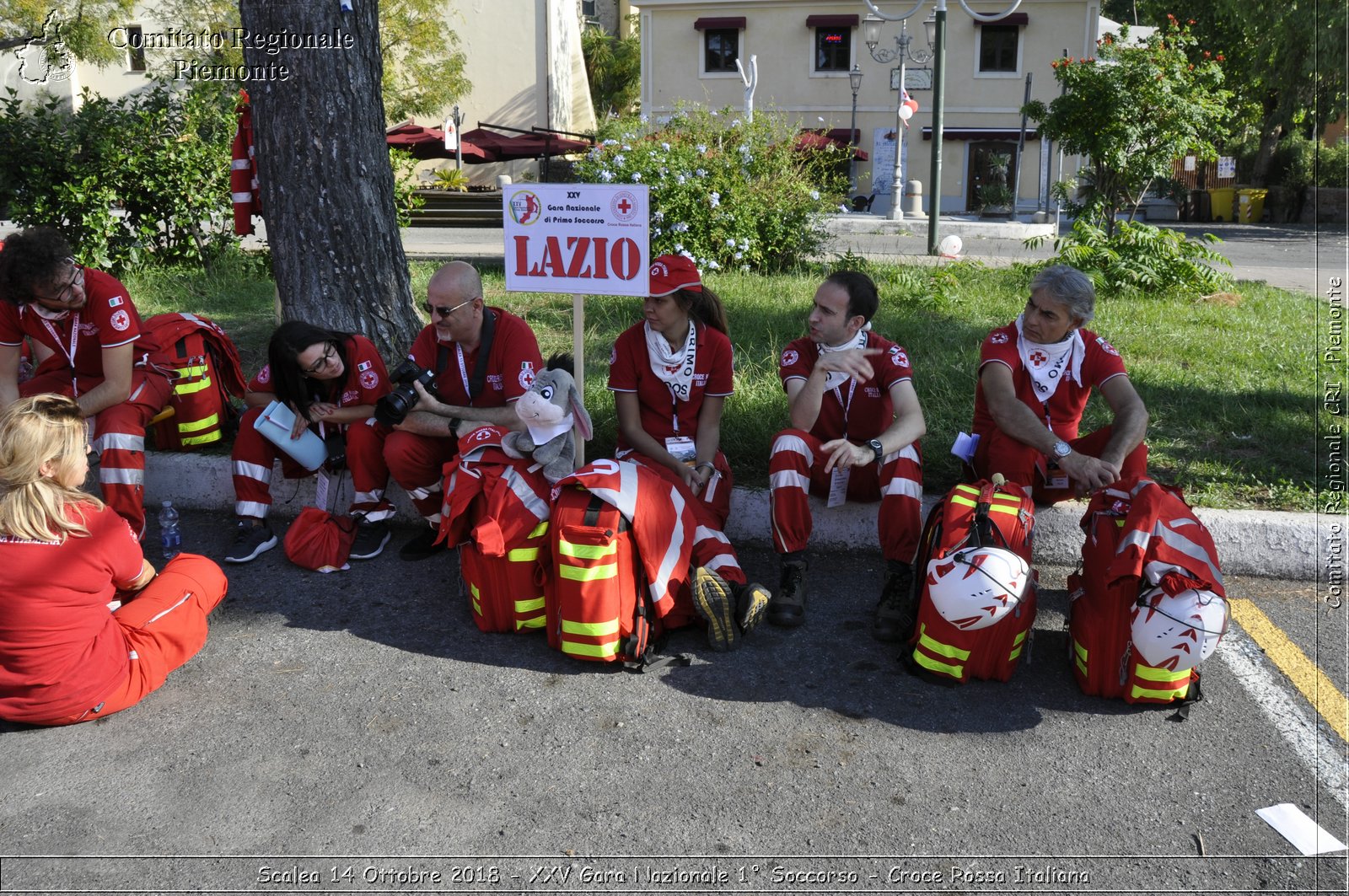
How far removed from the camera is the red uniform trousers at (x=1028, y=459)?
4.36 metres

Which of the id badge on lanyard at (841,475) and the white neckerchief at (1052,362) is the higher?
the white neckerchief at (1052,362)

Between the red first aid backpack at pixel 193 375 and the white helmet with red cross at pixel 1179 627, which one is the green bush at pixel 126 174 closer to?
the red first aid backpack at pixel 193 375

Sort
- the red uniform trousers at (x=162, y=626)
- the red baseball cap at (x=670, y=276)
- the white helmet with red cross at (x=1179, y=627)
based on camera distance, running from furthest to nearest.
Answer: the red baseball cap at (x=670, y=276) < the red uniform trousers at (x=162, y=626) < the white helmet with red cross at (x=1179, y=627)

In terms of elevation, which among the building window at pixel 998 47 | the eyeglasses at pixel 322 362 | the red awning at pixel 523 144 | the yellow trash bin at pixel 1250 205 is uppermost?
the building window at pixel 998 47

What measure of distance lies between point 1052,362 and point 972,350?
2.71 metres

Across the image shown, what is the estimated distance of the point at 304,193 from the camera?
233 inches

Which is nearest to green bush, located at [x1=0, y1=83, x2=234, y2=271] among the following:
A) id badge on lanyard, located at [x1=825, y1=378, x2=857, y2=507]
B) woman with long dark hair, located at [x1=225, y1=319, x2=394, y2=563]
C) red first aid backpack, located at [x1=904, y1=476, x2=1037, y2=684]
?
woman with long dark hair, located at [x1=225, y1=319, x2=394, y2=563]

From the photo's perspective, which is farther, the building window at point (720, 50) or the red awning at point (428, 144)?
the building window at point (720, 50)

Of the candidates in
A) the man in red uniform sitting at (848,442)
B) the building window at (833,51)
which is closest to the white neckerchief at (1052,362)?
the man in red uniform sitting at (848,442)

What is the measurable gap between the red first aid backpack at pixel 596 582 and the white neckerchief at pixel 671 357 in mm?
961

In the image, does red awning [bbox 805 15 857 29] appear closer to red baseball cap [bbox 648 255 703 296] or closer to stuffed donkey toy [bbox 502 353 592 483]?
red baseball cap [bbox 648 255 703 296]

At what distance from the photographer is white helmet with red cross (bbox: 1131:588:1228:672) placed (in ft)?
10.8

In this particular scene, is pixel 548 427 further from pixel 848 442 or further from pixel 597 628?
pixel 848 442

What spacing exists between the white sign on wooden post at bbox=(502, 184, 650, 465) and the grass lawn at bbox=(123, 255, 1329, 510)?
127 cm
